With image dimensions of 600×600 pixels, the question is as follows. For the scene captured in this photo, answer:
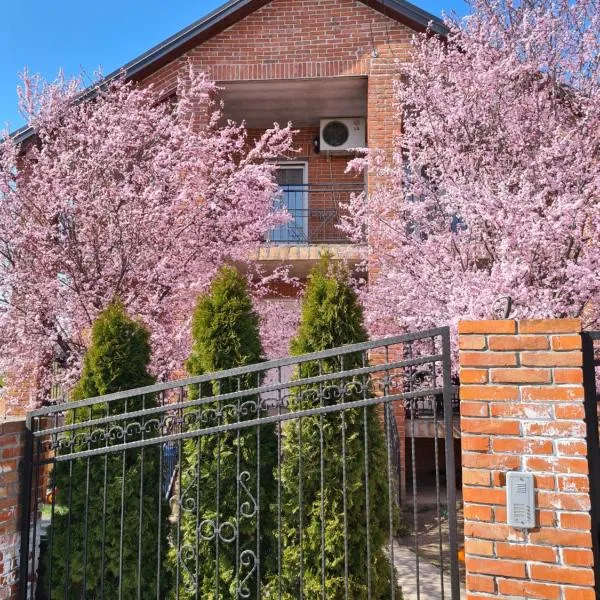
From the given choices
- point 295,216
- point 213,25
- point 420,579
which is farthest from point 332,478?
point 213,25

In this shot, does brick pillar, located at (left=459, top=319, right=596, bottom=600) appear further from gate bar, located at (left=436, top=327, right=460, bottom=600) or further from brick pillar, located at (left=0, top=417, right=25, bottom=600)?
brick pillar, located at (left=0, top=417, right=25, bottom=600)

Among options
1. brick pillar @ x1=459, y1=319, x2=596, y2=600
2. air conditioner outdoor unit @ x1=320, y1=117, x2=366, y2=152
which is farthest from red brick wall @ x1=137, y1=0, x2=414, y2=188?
brick pillar @ x1=459, y1=319, x2=596, y2=600

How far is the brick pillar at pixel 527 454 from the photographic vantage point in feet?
7.50

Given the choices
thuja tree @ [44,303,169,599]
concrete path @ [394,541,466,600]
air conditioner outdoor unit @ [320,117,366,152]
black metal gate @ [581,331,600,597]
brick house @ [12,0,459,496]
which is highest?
brick house @ [12,0,459,496]

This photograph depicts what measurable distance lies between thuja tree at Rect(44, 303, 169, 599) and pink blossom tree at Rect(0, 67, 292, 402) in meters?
1.65

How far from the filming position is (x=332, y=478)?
364 centimetres

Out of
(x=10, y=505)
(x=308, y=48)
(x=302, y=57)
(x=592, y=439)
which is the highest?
(x=308, y=48)

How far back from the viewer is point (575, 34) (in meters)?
6.07

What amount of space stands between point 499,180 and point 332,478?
3.80 metres

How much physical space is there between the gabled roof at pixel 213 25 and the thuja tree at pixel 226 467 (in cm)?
579

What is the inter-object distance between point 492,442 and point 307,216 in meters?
7.46

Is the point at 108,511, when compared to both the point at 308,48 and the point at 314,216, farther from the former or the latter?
the point at 308,48

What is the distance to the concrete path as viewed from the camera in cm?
446

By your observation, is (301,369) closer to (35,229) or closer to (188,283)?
(188,283)
